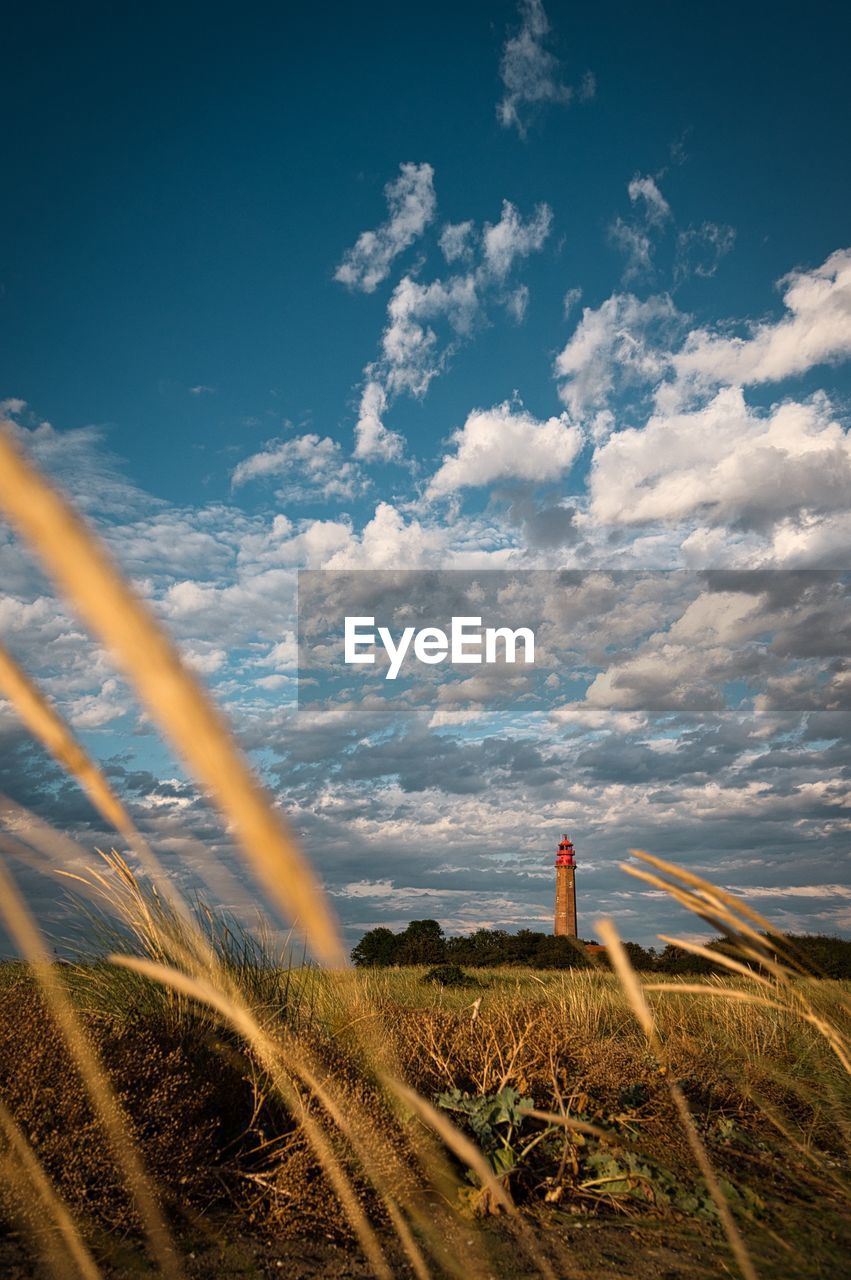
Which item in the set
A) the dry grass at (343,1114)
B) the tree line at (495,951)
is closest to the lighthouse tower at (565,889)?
the tree line at (495,951)

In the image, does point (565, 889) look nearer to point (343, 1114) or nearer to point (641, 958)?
point (641, 958)

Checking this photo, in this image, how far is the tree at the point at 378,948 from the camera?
2055 centimetres

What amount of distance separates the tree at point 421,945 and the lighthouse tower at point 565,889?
1615cm

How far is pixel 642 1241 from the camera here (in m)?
2.72

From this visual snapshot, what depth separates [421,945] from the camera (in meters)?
20.9

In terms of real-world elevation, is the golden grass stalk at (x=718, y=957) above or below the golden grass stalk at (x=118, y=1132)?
above

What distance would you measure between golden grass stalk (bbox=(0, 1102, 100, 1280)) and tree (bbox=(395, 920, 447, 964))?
18.3m

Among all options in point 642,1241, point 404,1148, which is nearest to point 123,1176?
point 404,1148

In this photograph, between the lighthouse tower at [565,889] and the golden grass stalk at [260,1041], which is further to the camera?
the lighthouse tower at [565,889]

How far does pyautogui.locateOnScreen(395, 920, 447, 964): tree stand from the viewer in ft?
66.6

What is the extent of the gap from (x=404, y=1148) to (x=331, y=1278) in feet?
2.46

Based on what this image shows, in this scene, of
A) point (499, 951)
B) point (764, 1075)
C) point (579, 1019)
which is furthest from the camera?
point (499, 951)

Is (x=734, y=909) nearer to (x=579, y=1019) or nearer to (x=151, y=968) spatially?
(x=151, y=968)

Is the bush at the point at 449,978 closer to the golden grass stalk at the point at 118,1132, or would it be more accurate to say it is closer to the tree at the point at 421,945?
the tree at the point at 421,945
